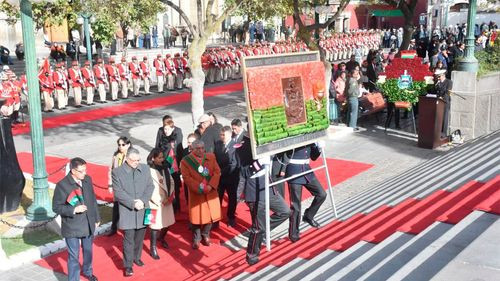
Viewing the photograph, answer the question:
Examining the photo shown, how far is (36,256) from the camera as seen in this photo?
27.3 ft

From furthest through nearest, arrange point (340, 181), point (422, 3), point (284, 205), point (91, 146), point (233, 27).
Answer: point (422, 3) < point (233, 27) < point (91, 146) < point (340, 181) < point (284, 205)

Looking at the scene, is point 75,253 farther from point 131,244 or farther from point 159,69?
point 159,69

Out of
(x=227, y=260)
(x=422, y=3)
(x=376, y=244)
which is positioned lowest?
(x=227, y=260)

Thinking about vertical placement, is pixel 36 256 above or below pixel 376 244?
below

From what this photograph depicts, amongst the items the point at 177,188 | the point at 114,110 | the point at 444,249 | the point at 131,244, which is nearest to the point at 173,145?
the point at 177,188

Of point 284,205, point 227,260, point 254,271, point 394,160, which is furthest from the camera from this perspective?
point 394,160

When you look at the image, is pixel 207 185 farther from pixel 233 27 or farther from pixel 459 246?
pixel 233 27

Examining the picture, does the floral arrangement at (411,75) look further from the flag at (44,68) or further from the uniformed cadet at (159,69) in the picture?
the flag at (44,68)

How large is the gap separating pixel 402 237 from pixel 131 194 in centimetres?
345

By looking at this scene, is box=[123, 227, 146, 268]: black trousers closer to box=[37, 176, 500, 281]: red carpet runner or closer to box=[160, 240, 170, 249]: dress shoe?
box=[37, 176, 500, 281]: red carpet runner

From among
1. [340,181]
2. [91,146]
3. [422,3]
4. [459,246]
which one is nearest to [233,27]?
[422,3]

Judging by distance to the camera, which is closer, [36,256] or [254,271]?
[254,271]

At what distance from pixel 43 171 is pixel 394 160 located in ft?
25.1

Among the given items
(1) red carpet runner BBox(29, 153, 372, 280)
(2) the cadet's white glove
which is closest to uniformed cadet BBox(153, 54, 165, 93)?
(1) red carpet runner BBox(29, 153, 372, 280)
